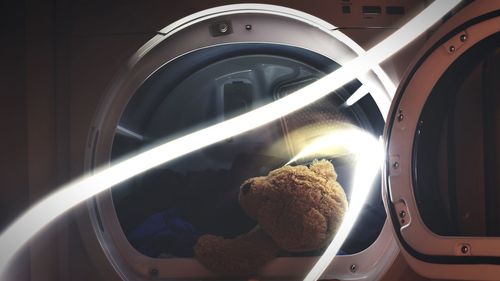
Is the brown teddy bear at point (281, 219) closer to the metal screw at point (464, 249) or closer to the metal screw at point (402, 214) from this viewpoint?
the metal screw at point (402, 214)

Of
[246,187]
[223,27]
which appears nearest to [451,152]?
[246,187]

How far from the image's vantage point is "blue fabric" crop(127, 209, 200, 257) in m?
1.39

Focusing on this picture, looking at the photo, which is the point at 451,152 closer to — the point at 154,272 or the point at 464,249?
the point at 464,249

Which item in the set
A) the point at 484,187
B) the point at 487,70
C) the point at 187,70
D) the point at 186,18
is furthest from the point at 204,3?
the point at 484,187

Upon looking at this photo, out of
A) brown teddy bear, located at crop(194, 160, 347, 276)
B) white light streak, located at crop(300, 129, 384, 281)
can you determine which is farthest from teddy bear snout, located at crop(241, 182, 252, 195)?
white light streak, located at crop(300, 129, 384, 281)

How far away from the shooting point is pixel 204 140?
1.27 m

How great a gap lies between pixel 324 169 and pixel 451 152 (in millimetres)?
294

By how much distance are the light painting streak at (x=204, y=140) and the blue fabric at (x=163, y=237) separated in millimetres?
187

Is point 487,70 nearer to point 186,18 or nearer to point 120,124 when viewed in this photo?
point 186,18

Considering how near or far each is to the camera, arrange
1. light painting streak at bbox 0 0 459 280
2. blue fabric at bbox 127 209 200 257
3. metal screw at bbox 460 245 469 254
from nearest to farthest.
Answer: metal screw at bbox 460 245 469 254, light painting streak at bbox 0 0 459 280, blue fabric at bbox 127 209 200 257

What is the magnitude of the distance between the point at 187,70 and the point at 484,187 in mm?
768

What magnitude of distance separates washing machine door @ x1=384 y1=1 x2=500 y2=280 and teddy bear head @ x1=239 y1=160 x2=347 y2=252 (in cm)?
18

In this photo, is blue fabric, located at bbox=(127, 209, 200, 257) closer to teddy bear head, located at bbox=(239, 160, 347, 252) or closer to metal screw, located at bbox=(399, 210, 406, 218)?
teddy bear head, located at bbox=(239, 160, 347, 252)

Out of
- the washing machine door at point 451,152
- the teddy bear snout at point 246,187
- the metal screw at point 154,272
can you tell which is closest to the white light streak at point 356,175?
the washing machine door at point 451,152
